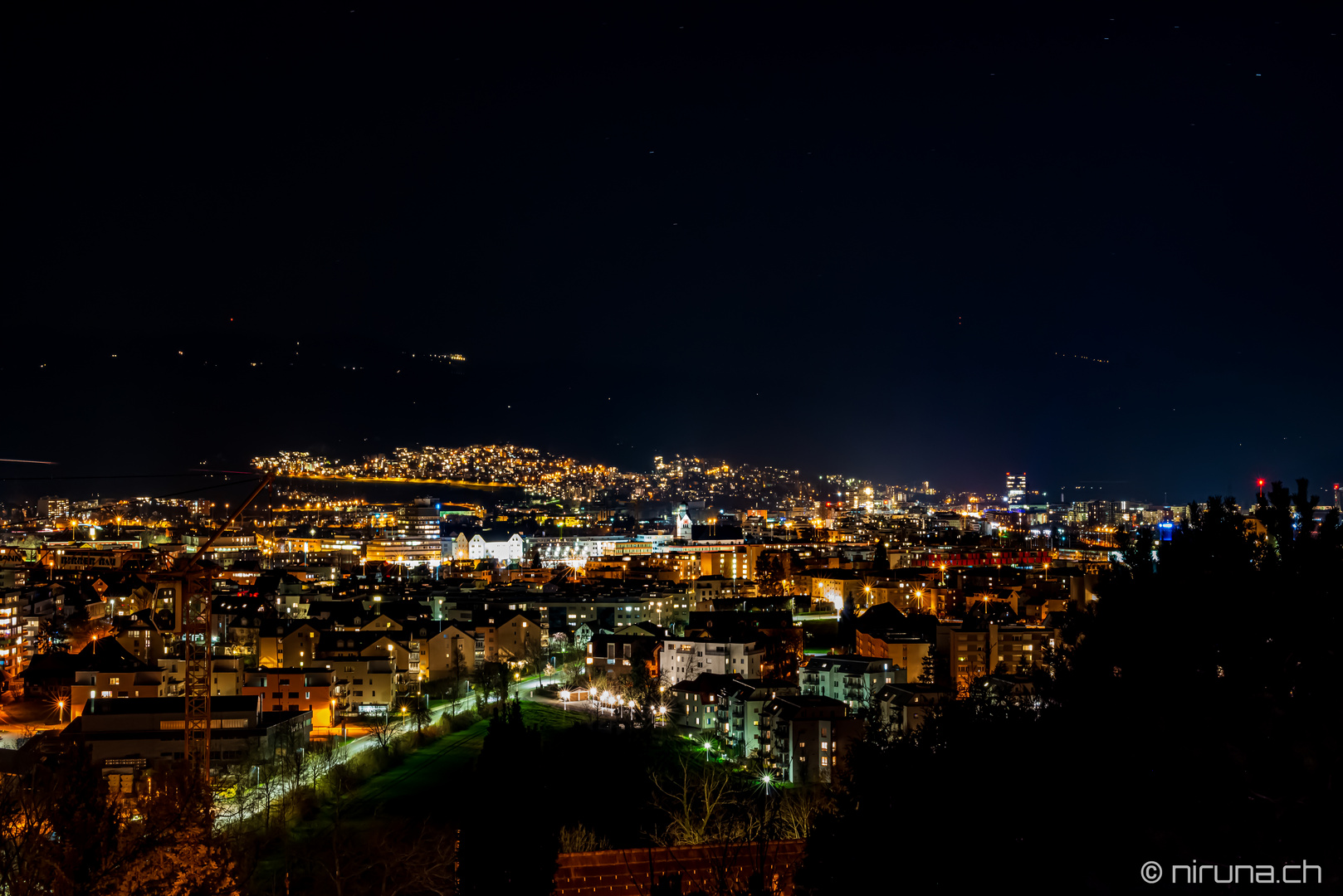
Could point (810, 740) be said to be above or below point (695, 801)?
above

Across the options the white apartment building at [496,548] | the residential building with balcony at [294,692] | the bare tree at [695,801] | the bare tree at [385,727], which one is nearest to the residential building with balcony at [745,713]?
the bare tree at [695,801]

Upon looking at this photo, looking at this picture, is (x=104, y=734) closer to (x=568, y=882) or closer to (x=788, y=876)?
(x=568, y=882)

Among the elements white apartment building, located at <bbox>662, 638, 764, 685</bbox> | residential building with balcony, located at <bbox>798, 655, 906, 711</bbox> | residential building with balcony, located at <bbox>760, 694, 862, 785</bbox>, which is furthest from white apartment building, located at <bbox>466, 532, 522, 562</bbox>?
residential building with balcony, located at <bbox>760, 694, 862, 785</bbox>

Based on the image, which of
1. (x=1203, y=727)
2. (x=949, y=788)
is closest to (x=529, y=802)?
(x=949, y=788)

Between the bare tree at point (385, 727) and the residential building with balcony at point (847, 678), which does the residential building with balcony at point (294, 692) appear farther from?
the residential building with balcony at point (847, 678)

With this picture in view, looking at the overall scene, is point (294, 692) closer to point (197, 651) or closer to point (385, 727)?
point (385, 727)

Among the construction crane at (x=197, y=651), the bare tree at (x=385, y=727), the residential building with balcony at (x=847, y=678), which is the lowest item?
the bare tree at (x=385, y=727)

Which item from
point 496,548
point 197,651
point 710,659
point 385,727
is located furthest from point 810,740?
point 496,548

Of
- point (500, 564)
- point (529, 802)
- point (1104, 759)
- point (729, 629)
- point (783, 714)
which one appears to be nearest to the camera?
point (1104, 759)

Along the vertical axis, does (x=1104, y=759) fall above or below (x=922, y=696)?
above
